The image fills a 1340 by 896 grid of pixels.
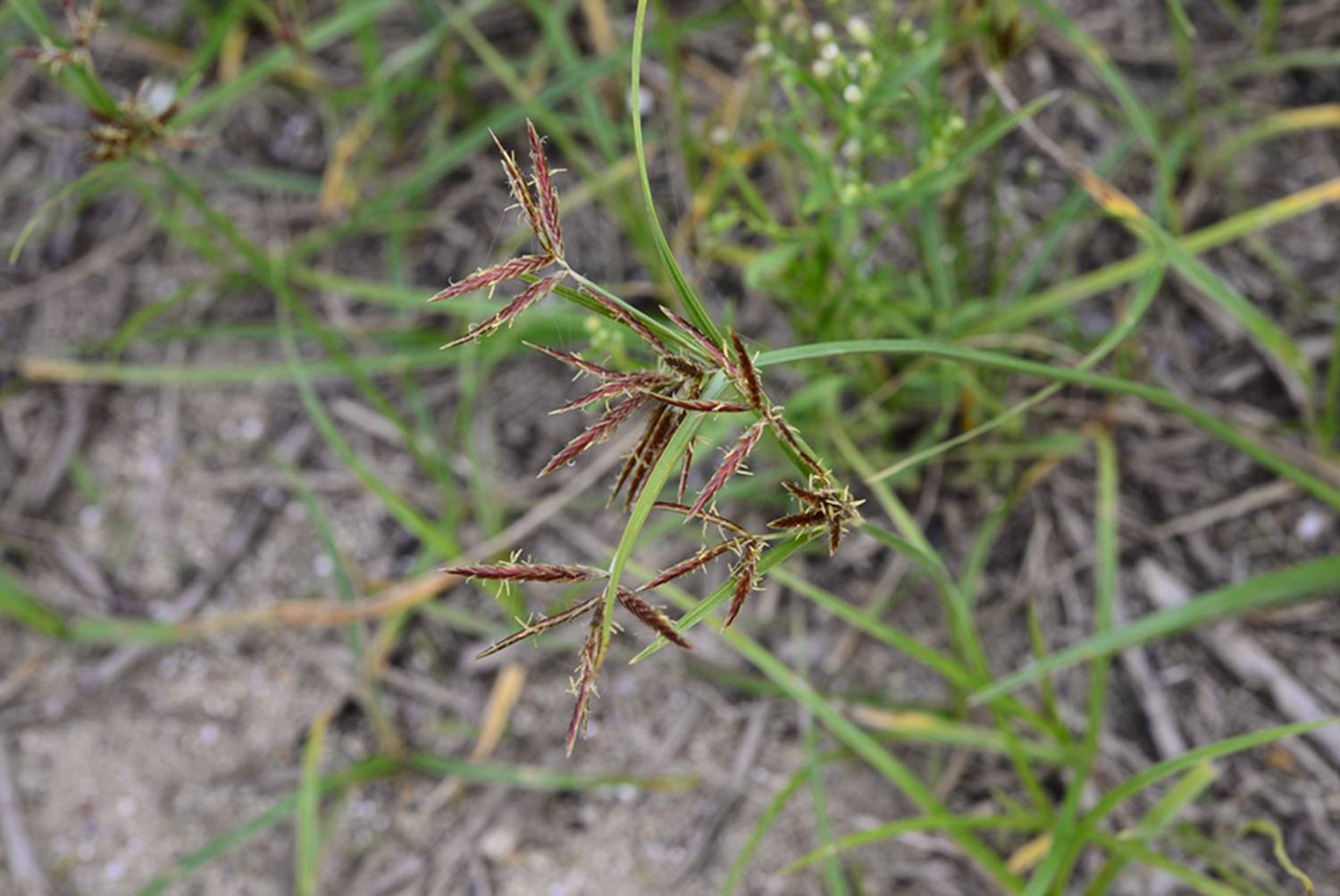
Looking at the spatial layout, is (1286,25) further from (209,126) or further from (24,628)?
(24,628)

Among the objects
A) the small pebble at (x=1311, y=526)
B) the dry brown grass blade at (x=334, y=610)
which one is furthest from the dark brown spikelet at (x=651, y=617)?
the small pebble at (x=1311, y=526)

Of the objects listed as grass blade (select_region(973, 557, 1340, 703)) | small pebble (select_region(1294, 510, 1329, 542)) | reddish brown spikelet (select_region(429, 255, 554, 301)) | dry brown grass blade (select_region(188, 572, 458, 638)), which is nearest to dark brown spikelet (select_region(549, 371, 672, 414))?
reddish brown spikelet (select_region(429, 255, 554, 301))

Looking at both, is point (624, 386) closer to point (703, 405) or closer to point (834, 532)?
point (703, 405)

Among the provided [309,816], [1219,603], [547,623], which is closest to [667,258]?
[547,623]

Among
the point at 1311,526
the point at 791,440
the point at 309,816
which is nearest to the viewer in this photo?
the point at 791,440

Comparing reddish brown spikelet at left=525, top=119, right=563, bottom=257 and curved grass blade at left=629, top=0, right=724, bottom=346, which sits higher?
reddish brown spikelet at left=525, top=119, right=563, bottom=257

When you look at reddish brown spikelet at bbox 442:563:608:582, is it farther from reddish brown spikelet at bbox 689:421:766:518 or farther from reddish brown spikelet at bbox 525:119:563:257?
reddish brown spikelet at bbox 525:119:563:257

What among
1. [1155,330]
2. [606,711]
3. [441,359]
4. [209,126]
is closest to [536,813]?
[606,711]
